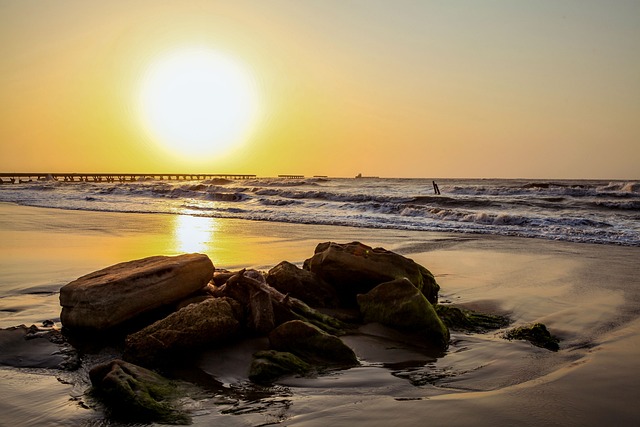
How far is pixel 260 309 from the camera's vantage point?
4.97 meters

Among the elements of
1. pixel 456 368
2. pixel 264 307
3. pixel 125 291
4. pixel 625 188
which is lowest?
pixel 456 368

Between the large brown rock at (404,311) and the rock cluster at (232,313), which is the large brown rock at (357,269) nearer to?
the rock cluster at (232,313)

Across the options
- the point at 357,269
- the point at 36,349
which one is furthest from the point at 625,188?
the point at 36,349

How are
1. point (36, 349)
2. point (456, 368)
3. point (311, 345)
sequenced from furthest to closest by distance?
point (36, 349) < point (311, 345) < point (456, 368)

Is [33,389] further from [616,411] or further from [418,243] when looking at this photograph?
[418,243]

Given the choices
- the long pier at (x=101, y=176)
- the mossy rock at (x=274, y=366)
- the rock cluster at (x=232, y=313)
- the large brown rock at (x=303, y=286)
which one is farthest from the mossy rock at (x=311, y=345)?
the long pier at (x=101, y=176)

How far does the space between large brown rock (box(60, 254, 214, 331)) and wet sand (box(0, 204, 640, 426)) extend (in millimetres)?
763

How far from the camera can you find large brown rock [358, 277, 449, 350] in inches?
206

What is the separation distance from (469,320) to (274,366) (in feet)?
8.73

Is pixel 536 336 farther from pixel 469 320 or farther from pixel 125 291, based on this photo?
pixel 125 291

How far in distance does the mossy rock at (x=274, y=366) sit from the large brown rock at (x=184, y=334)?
1.59 ft

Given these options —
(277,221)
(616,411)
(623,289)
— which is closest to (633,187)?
(277,221)

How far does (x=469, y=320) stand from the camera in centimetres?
591

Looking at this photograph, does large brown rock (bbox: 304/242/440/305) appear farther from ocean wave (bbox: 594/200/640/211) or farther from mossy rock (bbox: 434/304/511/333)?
ocean wave (bbox: 594/200/640/211)
